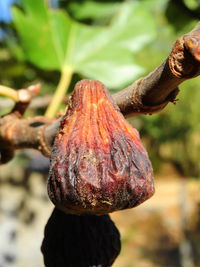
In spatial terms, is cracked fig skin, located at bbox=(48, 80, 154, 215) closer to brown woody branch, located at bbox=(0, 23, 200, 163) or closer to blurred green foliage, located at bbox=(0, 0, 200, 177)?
brown woody branch, located at bbox=(0, 23, 200, 163)

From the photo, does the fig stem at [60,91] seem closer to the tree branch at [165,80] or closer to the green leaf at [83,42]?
the green leaf at [83,42]

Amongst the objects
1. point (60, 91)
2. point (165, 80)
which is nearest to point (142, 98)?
point (165, 80)

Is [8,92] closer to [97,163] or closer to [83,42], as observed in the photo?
[97,163]

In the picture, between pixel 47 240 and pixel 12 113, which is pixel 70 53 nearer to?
pixel 12 113

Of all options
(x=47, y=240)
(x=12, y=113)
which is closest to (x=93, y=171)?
(x=47, y=240)

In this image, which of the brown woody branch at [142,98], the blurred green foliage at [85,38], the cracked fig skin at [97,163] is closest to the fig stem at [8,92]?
the brown woody branch at [142,98]

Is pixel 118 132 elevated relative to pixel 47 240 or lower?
elevated
